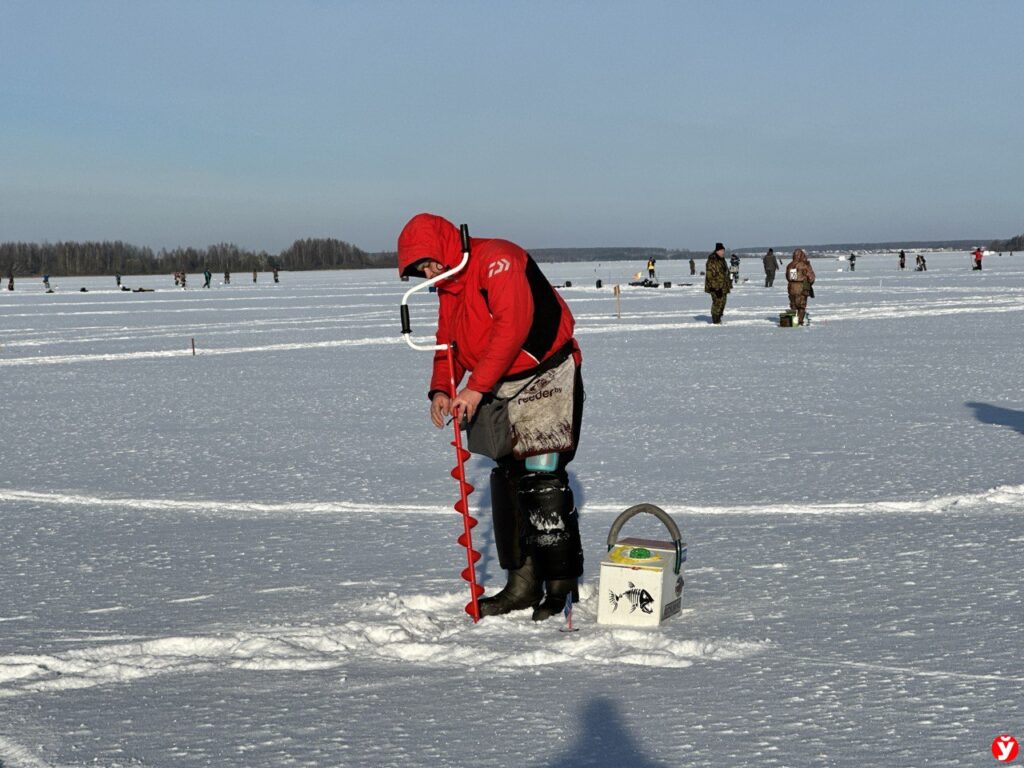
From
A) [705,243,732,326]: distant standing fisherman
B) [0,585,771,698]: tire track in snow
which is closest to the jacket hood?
[0,585,771,698]: tire track in snow

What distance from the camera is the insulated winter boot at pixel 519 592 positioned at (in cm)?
438

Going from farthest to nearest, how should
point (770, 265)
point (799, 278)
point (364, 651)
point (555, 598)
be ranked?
point (770, 265) < point (799, 278) < point (555, 598) < point (364, 651)

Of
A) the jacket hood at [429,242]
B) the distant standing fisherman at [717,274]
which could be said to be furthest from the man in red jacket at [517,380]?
the distant standing fisherman at [717,274]

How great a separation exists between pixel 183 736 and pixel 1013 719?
2157 mm

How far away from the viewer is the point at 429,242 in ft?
13.2

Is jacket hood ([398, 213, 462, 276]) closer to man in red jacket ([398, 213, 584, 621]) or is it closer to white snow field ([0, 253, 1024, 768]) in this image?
man in red jacket ([398, 213, 584, 621])

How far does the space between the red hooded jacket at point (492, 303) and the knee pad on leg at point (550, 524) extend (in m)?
0.38

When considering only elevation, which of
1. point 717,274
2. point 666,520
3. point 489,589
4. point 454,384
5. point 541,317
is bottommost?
point 489,589

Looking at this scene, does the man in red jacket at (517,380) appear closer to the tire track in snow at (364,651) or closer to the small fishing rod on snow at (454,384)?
the small fishing rod on snow at (454,384)

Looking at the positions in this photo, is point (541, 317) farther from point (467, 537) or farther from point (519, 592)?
point (519, 592)

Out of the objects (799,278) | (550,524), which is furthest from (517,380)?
(799,278)

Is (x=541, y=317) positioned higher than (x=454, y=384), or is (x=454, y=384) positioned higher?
(x=541, y=317)

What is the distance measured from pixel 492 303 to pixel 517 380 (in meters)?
0.31

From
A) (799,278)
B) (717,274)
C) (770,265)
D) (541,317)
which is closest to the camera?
(541,317)
